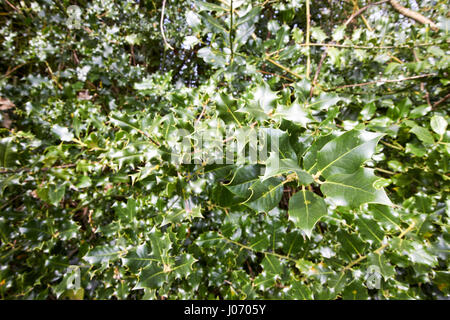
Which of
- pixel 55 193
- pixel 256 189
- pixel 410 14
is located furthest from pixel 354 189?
pixel 410 14

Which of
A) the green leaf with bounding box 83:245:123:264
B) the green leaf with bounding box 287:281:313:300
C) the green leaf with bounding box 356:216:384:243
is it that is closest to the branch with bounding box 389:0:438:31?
the green leaf with bounding box 356:216:384:243

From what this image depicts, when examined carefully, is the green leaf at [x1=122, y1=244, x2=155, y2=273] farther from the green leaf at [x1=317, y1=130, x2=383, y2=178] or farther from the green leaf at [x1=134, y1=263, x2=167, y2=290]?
the green leaf at [x1=317, y1=130, x2=383, y2=178]

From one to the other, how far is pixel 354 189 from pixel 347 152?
68 mm

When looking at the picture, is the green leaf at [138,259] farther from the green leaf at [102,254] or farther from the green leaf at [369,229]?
the green leaf at [369,229]

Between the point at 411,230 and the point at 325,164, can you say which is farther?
the point at 411,230

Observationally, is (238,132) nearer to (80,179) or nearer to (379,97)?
(80,179)

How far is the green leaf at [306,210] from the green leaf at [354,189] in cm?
3

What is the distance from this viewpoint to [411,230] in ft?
2.41

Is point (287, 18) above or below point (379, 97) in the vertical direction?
above

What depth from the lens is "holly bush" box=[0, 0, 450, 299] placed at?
499 mm

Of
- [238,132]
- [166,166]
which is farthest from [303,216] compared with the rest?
[166,166]

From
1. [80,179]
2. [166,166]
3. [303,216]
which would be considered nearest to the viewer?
[303,216]

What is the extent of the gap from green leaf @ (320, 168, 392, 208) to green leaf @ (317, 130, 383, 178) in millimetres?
14
